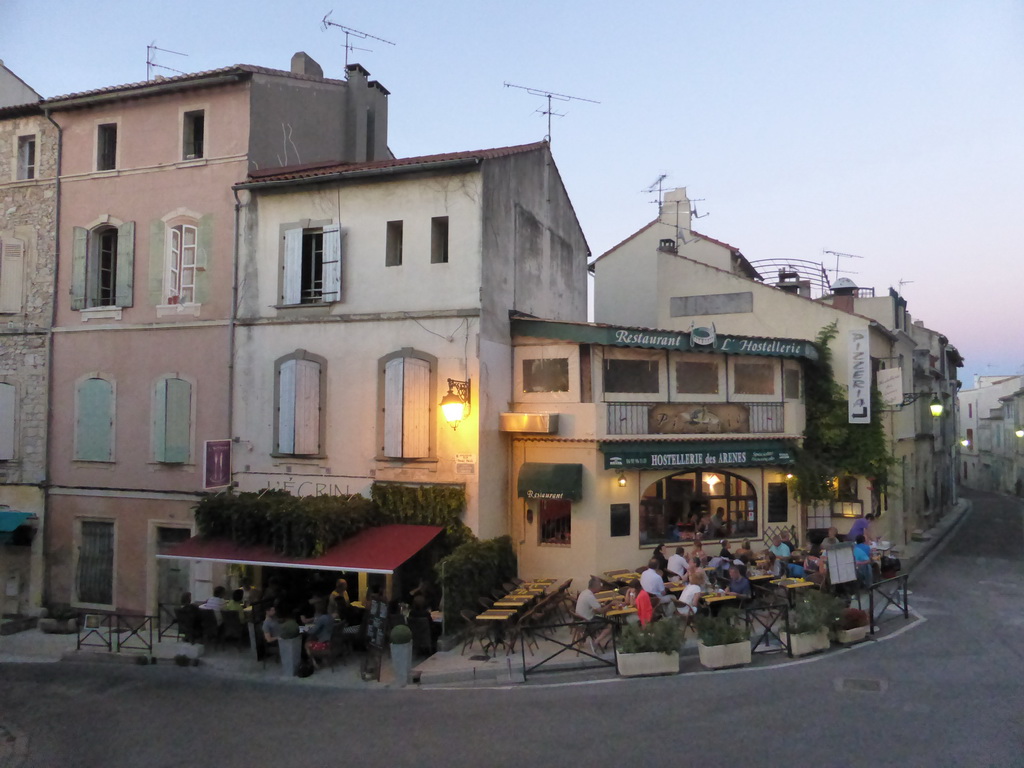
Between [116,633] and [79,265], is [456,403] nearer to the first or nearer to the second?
[116,633]

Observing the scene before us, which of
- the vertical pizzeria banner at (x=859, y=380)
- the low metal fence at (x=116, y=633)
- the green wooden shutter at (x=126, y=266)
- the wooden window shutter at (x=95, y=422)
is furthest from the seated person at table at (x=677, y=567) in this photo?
the green wooden shutter at (x=126, y=266)

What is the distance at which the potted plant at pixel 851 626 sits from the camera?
38.1 feet

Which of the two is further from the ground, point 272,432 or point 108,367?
point 108,367

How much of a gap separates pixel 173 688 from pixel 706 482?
1056 centimetres

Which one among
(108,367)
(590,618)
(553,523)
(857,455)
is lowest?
(590,618)

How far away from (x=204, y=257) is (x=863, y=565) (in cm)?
1429

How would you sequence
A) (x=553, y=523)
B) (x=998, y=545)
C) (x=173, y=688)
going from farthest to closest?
(x=998, y=545) < (x=553, y=523) < (x=173, y=688)

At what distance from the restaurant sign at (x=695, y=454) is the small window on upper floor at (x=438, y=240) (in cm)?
468

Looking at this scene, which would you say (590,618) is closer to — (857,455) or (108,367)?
Result: (857,455)

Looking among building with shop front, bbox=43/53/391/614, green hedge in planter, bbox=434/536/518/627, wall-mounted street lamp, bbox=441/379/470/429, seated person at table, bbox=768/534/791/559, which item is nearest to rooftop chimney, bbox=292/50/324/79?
building with shop front, bbox=43/53/391/614

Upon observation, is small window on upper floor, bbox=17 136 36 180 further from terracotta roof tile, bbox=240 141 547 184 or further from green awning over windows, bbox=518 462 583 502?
green awning over windows, bbox=518 462 583 502

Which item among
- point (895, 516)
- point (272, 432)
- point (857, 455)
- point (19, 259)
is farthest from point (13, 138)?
point (895, 516)

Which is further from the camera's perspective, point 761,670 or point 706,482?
point 706,482

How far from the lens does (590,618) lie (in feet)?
39.5
